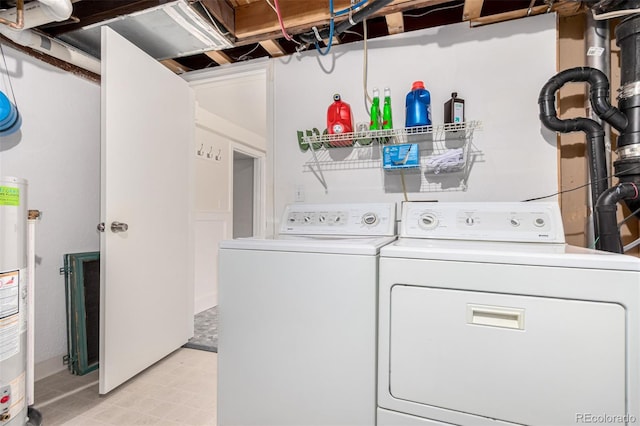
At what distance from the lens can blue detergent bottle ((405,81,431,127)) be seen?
5.71 feet

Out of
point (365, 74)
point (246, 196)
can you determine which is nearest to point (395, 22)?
point (365, 74)

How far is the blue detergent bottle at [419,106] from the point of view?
1.74 m

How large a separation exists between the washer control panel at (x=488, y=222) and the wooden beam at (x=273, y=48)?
4.96 feet

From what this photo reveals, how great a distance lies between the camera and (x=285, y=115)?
218cm

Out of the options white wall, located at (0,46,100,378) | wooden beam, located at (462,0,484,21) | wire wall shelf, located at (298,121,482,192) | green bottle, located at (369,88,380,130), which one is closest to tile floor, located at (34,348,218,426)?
white wall, located at (0,46,100,378)

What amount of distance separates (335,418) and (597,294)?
946 mm

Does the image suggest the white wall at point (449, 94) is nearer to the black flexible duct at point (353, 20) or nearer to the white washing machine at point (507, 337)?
the black flexible duct at point (353, 20)

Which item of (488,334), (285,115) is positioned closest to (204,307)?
(285,115)

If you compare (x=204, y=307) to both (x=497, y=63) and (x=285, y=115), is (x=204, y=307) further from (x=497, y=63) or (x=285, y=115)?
(x=497, y=63)

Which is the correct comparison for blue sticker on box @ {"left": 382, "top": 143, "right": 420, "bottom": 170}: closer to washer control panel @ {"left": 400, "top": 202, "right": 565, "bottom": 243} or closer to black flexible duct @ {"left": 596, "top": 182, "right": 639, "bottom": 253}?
washer control panel @ {"left": 400, "top": 202, "right": 565, "bottom": 243}

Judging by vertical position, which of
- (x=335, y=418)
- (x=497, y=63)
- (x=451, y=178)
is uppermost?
(x=497, y=63)

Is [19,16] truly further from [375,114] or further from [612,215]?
[612,215]

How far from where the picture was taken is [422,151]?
1846mm

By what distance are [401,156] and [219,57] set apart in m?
1.60
